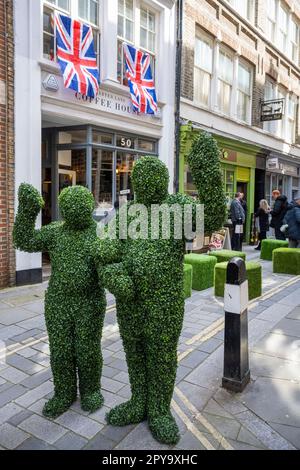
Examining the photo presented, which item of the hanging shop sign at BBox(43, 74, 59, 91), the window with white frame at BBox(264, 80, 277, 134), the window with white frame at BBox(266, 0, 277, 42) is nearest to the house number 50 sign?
the hanging shop sign at BBox(43, 74, 59, 91)

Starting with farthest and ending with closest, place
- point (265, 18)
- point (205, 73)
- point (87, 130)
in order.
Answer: point (265, 18), point (205, 73), point (87, 130)

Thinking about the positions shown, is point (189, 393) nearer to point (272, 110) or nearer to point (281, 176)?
point (272, 110)

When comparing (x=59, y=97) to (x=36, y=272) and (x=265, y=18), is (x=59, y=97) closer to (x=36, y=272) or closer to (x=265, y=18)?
(x=36, y=272)

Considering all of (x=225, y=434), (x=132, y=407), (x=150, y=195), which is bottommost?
(x=225, y=434)

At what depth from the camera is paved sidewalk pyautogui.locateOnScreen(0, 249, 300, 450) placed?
9.04 ft

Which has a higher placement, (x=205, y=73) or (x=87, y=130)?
(x=205, y=73)

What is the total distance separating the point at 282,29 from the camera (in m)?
16.0

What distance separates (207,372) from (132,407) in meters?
1.23

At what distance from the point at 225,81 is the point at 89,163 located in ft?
22.7

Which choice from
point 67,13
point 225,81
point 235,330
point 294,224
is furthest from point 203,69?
point 235,330

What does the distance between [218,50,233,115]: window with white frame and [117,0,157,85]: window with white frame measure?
3.43m

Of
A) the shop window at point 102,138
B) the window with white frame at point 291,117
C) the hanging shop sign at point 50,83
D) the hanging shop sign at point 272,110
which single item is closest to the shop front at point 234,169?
the hanging shop sign at point 272,110

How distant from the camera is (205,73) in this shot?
1167 cm

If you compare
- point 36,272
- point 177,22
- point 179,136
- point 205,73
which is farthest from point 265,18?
point 36,272
